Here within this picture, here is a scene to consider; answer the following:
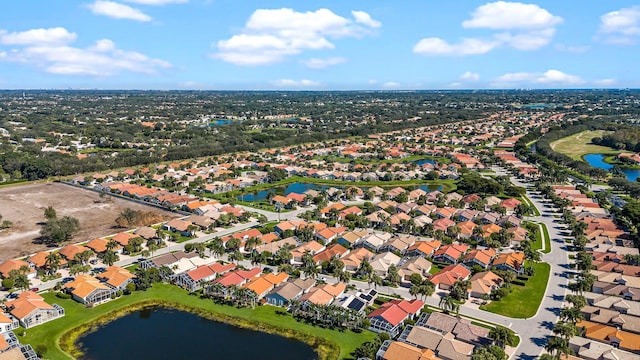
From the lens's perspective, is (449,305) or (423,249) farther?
(423,249)

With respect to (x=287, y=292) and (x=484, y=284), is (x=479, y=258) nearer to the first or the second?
(x=484, y=284)

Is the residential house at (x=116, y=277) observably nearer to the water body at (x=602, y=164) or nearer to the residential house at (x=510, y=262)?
the residential house at (x=510, y=262)

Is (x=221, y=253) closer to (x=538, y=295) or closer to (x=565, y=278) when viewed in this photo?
(x=538, y=295)

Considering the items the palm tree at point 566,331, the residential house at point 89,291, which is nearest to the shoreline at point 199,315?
the residential house at point 89,291

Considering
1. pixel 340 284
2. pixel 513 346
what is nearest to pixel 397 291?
pixel 340 284

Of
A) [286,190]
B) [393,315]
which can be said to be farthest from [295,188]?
[393,315]
